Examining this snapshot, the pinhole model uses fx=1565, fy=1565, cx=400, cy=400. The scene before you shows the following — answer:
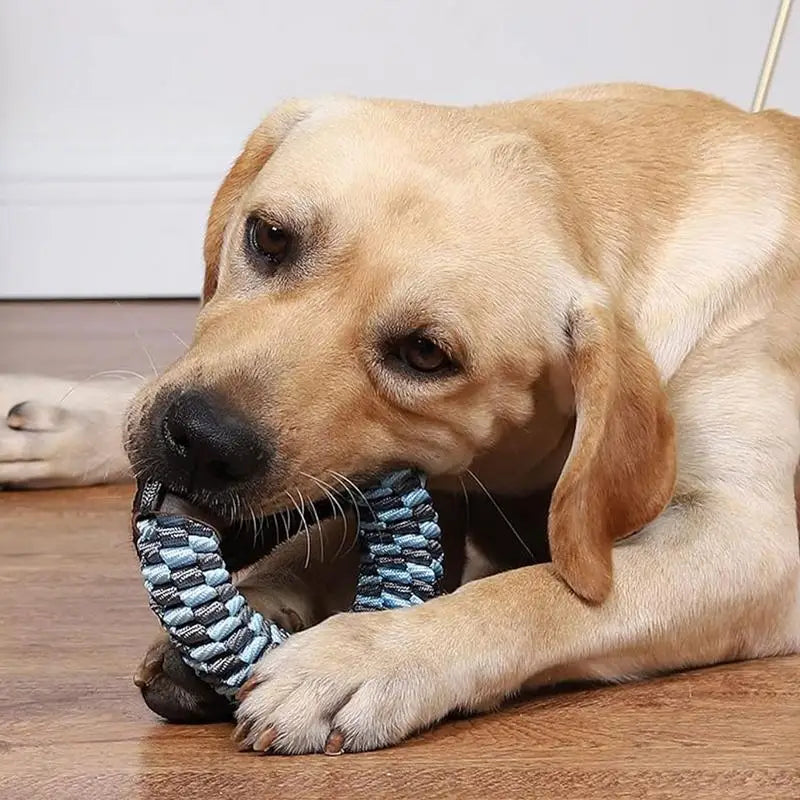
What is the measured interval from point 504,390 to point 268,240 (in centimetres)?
37

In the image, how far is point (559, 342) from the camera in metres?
2.04

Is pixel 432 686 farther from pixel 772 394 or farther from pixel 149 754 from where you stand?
pixel 772 394

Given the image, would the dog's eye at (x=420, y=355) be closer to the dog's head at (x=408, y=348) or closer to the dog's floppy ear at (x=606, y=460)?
the dog's head at (x=408, y=348)

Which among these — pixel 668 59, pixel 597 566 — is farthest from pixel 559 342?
pixel 668 59

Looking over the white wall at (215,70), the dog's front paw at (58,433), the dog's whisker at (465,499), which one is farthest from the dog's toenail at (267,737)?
the white wall at (215,70)

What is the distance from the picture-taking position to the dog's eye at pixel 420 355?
193 cm

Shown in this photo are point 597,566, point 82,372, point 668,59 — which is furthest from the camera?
point 668,59

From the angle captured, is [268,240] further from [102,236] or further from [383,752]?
[102,236]

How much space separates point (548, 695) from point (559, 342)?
0.45 meters

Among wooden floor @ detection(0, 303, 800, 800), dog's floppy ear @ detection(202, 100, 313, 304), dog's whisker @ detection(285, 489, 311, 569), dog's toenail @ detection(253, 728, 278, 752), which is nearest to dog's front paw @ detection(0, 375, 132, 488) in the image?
wooden floor @ detection(0, 303, 800, 800)

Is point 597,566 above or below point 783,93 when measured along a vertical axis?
above

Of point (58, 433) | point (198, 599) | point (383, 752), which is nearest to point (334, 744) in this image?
point (383, 752)

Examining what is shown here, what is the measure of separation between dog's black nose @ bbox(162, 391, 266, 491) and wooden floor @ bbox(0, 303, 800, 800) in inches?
11.7

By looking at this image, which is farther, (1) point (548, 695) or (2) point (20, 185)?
(2) point (20, 185)
